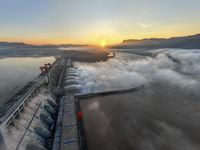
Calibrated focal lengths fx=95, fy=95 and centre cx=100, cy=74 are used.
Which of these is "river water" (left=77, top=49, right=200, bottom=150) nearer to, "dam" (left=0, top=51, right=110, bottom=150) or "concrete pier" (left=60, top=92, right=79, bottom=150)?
"concrete pier" (left=60, top=92, right=79, bottom=150)

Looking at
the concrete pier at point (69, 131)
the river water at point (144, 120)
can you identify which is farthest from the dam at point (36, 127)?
the river water at point (144, 120)

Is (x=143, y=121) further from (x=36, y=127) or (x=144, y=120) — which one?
(x=36, y=127)

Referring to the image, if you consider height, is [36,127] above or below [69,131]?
above

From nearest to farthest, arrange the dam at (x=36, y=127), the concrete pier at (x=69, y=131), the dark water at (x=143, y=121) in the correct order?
the dam at (x=36, y=127), the concrete pier at (x=69, y=131), the dark water at (x=143, y=121)

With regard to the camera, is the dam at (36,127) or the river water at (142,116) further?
the river water at (142,116)

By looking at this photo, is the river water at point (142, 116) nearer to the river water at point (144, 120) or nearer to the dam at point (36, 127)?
the river water at point (144, 120)

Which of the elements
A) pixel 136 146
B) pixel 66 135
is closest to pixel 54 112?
pixel 66 135

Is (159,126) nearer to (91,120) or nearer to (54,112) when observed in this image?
(91,120)

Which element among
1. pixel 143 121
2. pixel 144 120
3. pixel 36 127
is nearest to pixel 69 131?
pixel 36 127
